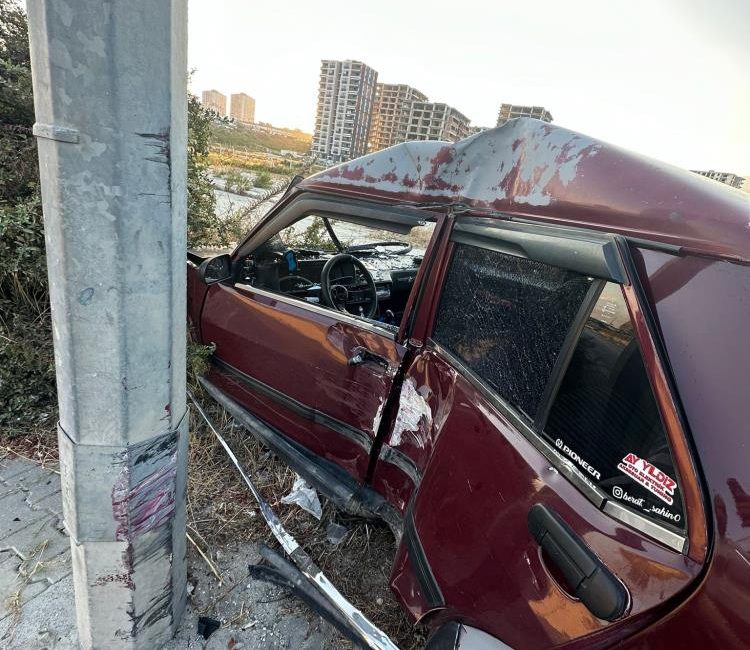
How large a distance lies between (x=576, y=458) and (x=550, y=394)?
0.63 ft

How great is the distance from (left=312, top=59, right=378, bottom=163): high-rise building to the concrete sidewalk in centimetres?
4438

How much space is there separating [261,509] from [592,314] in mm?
1921

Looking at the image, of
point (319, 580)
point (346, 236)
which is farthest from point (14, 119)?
point (319, 580)

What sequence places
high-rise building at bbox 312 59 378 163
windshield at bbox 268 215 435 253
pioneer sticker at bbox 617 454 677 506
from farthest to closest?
high-rise building at bbox 312 59 378 163 → windshield at bbox 268 215 435 253 → pioneer sticker at bbox 617 454 677 506

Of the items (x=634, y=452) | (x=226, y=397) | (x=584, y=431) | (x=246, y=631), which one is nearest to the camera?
(x=634, y=452)

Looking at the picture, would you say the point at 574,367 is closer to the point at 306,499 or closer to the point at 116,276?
the point at 116,276

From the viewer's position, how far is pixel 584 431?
111 cm

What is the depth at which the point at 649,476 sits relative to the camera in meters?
0.95

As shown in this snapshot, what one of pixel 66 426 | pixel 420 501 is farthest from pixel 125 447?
pixel 420 501

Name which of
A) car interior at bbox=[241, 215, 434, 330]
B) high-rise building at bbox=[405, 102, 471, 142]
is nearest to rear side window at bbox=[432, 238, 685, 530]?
car interior at bbox=[241, 215, 434, 330]

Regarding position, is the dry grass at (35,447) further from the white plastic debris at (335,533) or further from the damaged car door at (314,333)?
the white plastic debris at (335,533)

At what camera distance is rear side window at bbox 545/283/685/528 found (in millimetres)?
935

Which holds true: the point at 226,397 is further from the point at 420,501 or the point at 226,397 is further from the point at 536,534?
the point at 536,534

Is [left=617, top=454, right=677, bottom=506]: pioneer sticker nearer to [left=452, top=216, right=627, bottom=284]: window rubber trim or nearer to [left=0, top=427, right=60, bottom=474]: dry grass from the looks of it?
[left=452, top=216, right=627, bottom=284]: window rubber trim
